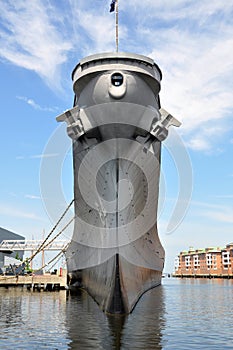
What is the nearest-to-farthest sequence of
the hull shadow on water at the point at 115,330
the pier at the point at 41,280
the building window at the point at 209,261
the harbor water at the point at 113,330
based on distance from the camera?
1. the hull shadow on water at the point at 115,330
2. the harbor water at the point at 113,330
3. the pier at the point at 41,280
4. the building window at the point at 209,261

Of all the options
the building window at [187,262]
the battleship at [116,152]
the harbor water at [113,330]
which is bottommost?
the building window at [187,262]

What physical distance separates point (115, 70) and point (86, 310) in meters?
10.9

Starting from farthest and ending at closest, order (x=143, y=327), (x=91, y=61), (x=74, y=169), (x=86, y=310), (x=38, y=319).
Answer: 1. (x=74, y=169)
2. (x=91, y=61)
3. (x=86, y=310)
4. (x=38, y=319)
5. (x=143, y=327)

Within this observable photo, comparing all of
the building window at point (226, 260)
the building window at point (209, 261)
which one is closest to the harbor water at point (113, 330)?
the building window at point (226, 260)

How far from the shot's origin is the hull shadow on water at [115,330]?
378 inches

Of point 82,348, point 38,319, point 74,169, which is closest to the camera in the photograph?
point 82,348

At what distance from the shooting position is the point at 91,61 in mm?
17234

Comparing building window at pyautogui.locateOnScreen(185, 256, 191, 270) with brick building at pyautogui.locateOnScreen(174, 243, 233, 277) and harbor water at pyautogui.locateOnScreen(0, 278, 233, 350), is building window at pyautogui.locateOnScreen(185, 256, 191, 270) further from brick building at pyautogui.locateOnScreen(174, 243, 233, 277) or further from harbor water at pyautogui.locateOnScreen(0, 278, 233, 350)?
harbor water at pyautogui.locateOnScreen(0, 278, 233, 350)

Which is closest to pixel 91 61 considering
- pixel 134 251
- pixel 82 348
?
pixel 134 251

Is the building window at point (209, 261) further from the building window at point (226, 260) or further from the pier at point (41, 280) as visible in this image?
the pier at point (41, 280)

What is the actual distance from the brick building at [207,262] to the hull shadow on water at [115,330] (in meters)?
92.4

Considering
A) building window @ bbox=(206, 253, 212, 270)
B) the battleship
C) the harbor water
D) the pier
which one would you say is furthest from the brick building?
the harbor water

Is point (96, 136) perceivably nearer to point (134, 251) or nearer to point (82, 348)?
point (134, 251)

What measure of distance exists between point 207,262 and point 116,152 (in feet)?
334
